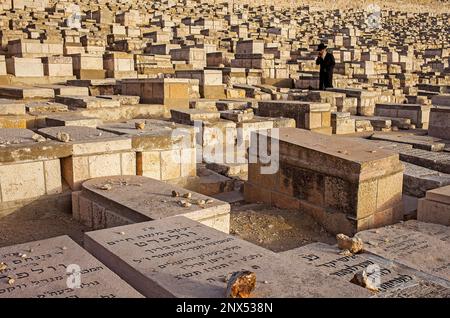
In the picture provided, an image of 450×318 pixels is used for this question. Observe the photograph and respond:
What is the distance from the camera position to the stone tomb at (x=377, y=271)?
2.90 meters

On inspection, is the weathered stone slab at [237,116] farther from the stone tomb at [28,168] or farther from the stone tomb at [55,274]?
the stone tomb at [55,274]

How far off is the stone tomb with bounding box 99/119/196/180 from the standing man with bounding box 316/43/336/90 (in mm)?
7516

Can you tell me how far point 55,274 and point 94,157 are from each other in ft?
7.93

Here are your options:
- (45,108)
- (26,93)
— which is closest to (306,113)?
(45,108)

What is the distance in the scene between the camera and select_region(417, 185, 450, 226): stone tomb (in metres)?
Answer: 4.37

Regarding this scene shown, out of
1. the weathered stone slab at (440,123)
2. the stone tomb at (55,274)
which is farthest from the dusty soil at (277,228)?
the weathered stone slab at (440,123)

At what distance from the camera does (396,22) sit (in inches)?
1634

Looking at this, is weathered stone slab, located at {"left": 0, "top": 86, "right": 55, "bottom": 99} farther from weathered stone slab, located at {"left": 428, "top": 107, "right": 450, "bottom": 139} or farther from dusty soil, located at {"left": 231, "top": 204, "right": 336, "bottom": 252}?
weathered stone slab, located at {"left": 428, "top": 107, "right": 450, "bottom": 139}

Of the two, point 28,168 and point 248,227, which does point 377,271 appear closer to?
point 248,227

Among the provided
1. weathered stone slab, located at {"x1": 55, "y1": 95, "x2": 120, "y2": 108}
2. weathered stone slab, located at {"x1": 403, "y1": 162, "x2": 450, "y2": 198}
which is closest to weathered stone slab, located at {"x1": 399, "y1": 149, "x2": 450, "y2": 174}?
weathered stone slab, located at {"x1": 403, "y1": 162, "x2": 450, "y2": 198}

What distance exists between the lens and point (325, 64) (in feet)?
40.9

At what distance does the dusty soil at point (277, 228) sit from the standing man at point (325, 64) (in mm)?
7981

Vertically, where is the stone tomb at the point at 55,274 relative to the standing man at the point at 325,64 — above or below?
below
